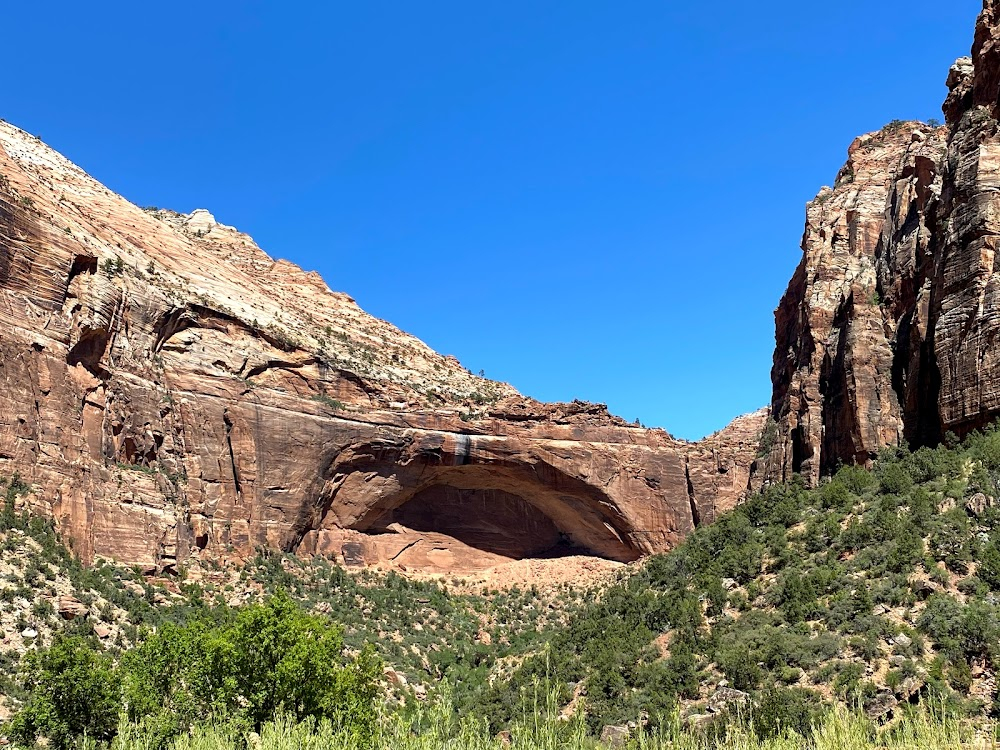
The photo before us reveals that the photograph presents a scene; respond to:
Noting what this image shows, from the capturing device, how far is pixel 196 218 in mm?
85250

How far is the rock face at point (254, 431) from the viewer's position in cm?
4212

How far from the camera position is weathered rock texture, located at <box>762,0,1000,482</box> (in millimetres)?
42469

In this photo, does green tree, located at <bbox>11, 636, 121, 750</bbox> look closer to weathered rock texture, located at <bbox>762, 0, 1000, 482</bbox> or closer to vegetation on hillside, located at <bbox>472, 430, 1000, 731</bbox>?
vegetation on hillside, located at <bbox>472, 430, 1000, 731</bbox>

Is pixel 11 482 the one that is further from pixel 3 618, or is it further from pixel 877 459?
pixel 877 459

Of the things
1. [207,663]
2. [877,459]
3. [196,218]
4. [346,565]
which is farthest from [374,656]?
[196,218]

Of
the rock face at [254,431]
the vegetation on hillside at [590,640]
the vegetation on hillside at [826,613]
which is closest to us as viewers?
the vegetation on hillside at [590,640]

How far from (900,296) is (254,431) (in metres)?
35.7

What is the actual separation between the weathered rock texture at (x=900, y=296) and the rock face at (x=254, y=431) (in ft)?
31.8

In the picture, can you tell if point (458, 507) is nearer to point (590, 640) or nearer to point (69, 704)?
point (590, 640)

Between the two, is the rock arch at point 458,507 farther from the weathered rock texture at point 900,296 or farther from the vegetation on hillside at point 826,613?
the weathered rock texture at point 900,296

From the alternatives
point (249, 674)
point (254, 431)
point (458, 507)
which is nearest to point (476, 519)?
point (458, 507)

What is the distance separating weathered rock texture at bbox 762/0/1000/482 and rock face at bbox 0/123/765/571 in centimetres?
969

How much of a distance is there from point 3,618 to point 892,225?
49.8 metres

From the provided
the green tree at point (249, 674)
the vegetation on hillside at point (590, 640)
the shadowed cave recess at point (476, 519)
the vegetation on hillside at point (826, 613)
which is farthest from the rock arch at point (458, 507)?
the green tree at point (249, 674)
